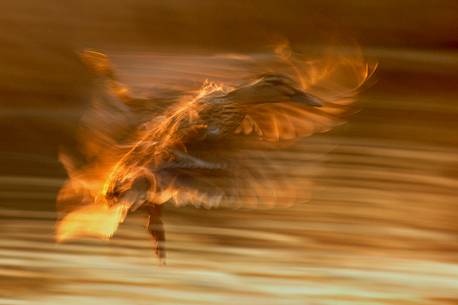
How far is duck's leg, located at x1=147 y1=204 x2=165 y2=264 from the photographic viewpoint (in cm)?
142

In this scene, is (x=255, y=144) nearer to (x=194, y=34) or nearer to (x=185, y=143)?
(x=185, y=143)

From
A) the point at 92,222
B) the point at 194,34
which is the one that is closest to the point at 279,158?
the point at 92,222

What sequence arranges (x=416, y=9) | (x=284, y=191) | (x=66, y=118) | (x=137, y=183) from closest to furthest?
1. (x=137, y=183)
2. (x=284, y=191)
3. (x=66, y=118)
4. (x=416, y=9)

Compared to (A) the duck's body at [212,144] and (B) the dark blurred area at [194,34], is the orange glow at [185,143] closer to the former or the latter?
(A) the duck's body at [212,144]

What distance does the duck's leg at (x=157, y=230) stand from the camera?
142 cm

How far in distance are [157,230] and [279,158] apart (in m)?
0.15

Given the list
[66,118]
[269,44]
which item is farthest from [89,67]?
[269,44]

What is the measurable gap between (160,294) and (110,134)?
19 cm

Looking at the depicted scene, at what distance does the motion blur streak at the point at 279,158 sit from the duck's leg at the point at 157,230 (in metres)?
0.02

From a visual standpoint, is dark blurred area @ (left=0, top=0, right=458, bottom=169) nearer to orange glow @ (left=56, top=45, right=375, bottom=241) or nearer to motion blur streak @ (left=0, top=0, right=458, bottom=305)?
motion blur streak @ (left=0, top=0, right=458, bottom=305)

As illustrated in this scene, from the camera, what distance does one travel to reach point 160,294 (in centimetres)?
145

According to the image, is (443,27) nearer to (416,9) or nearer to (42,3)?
(416,9)

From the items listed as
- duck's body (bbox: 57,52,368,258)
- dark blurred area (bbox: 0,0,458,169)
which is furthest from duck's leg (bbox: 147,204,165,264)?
dark blurred area (bbox: 0,0,458,169)

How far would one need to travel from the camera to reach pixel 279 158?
1.48 m
